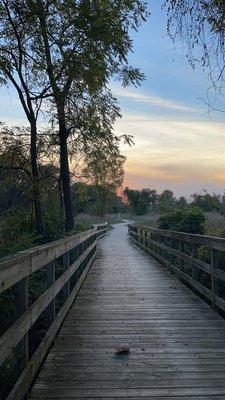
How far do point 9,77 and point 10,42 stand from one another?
3.79 ft

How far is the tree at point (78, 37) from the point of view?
51.1 ft

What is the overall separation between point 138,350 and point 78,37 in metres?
13.0

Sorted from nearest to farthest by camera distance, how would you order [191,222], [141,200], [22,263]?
[22,263], [191,222], [141,200]

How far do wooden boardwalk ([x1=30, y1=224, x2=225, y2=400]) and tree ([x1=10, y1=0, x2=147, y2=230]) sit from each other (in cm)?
891

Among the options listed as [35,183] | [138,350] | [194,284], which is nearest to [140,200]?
[35,183]

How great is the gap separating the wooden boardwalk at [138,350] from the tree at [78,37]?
8.91 meters

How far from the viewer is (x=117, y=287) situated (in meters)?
11.1

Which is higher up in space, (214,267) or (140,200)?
(140,200)

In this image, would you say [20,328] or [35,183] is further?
[35,183]

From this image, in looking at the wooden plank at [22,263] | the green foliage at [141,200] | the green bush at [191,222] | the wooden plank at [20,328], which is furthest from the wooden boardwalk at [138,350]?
the green foliage at [141,200]

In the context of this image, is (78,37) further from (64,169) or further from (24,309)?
(24,309)

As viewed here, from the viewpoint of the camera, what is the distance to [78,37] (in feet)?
55.0

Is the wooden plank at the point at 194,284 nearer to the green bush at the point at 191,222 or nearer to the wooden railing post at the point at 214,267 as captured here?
the wooden railing post at the point at 214,267

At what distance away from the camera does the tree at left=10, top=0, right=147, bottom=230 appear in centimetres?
1557
